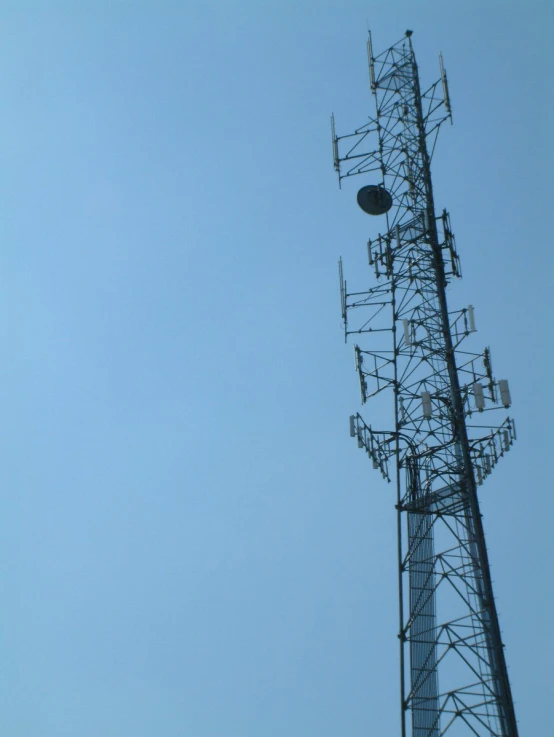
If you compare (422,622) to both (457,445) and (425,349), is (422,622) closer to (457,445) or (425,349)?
(457,445)


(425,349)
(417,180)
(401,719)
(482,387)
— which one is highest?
(417,180)

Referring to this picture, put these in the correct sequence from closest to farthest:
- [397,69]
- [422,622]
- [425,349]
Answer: [422,622] < [425,349] < [397,69]

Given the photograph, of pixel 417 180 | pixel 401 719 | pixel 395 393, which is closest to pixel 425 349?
pixel 395 393

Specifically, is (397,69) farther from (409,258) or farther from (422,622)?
(422,622)

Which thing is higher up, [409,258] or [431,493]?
[409,258]

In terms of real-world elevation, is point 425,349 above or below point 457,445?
above

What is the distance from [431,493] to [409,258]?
6974mm

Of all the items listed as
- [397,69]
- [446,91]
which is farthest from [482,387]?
[397,69]

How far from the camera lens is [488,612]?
752 inches

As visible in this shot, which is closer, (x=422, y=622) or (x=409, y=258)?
(x=422, y=622)

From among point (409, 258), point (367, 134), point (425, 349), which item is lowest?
point (425, 349)

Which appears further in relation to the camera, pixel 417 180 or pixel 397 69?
pixel 397 69

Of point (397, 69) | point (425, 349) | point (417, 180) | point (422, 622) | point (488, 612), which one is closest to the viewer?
point (488, 612)

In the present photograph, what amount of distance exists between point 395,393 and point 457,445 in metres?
2.50
